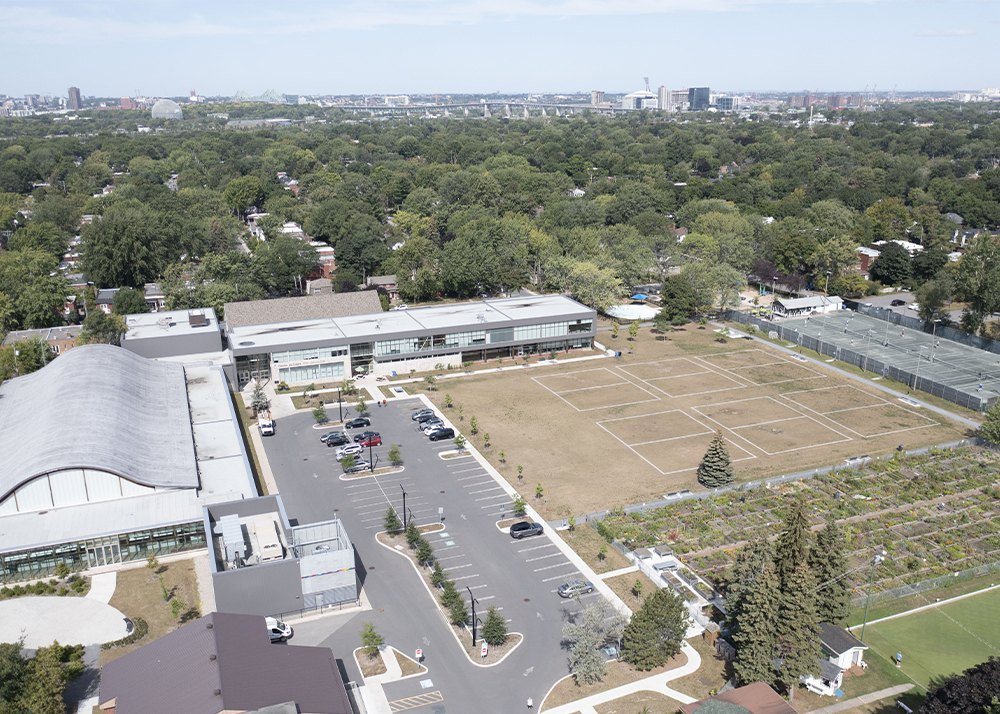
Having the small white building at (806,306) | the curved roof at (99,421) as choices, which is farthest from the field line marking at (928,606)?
the small white building at (806,306)

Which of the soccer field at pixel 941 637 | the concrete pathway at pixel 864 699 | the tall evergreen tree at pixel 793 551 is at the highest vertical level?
the tall evergreen tree at pixel 793 551

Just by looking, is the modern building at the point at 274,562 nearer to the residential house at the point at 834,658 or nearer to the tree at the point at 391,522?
the tree at the point at 391,522

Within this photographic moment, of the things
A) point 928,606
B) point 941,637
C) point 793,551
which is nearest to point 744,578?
point 793,551

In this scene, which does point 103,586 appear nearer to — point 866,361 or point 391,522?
point 391,522

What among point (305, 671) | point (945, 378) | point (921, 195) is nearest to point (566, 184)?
point (921, 195)

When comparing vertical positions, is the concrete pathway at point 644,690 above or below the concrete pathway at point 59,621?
below
